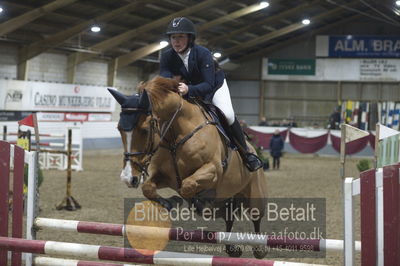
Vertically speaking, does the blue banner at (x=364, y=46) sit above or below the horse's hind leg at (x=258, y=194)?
above

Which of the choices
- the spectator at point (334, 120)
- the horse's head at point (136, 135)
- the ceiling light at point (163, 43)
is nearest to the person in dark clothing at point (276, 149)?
the ceiling light at point (163, 43)

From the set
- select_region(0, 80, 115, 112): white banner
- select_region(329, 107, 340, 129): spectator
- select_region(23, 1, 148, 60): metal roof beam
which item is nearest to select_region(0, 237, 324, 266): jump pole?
select_region(0, 80, 115, 112): white banner

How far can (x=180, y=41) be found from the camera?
3715 mm

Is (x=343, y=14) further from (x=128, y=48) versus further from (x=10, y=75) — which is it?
(x=10, y=75)

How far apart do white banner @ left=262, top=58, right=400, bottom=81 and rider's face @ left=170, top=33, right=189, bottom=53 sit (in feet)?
69.7

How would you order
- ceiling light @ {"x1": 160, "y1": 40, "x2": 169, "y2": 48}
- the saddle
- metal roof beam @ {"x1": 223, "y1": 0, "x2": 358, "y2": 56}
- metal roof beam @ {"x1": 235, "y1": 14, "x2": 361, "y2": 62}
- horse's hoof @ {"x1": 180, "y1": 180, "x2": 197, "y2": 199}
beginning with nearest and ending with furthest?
horse's hoof @ {"x1": 180, "y1": 180, "x2": 197, "y2": 199} < the saddle < ceiling light @ {"x1": 160, "y1": 40, "x2": 169, "y2": 48} < metal roof beam @ {"x1": 223, "y1": 0, "x2": 358, "y2": 56} < metal roof beam @ {"x1": 235, "y1": 14, "x2": 361, "y2": 62}

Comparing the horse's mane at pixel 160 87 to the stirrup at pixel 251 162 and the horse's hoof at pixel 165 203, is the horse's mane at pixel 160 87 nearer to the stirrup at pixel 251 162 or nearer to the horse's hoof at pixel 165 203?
the horse's hoof at pixel 165 203

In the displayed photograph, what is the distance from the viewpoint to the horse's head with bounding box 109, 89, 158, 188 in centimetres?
307

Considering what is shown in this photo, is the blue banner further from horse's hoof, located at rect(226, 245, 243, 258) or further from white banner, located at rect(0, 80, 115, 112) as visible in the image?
horse's hoof, located at rect(226, 245, 243, 258)

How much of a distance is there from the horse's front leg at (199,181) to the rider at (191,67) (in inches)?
22.2

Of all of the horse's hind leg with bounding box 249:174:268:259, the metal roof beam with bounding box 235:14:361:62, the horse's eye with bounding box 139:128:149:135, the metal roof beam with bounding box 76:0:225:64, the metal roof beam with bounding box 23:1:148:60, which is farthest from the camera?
the metal roof beam with bounding box 235:14:361:62

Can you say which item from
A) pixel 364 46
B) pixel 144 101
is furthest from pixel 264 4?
pixel 144 101

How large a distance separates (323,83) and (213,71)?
21265 millimetres

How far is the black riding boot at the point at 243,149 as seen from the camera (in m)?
4.23
